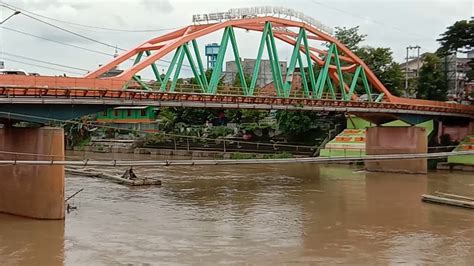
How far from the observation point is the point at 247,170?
1964 inches

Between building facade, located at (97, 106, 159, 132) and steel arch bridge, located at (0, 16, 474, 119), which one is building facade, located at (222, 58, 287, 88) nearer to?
building facade, located at (97, 106, 159, 132)

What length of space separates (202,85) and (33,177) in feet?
53.6

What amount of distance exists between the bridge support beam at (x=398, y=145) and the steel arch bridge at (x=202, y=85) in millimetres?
2184

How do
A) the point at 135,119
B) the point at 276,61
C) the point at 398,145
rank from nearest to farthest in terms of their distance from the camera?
1. the point at 276,61
2. the point at 398,145
3. the point at 135,119

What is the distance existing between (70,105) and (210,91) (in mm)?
13156

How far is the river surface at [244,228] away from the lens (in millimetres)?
18234

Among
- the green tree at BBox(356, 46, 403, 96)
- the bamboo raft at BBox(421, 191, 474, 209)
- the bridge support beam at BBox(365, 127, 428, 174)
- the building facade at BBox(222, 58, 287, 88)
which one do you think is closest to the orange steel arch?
the bridge support beam at BBox(365, 127, 428, 174)

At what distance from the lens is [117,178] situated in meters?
37.5

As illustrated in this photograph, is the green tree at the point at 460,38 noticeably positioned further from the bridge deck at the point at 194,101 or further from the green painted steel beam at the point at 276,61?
the green painted steel beam at the point at 276,61

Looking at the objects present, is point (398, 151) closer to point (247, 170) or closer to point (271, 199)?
point (247, 170)

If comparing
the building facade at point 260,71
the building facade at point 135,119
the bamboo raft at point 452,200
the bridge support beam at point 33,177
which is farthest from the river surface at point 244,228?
the building facade at point 260,71

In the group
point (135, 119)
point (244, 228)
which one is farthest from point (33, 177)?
point (135, 119)

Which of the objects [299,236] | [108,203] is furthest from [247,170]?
[299,236]

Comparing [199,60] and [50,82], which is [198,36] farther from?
[50,82]
